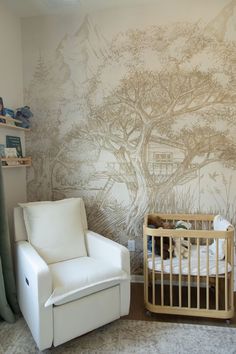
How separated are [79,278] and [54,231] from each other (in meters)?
0.52

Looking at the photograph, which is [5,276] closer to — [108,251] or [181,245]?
[108,251]

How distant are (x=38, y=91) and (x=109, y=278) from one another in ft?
6.61

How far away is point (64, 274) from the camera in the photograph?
192cm

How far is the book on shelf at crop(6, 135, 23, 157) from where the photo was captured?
2518 millimetres

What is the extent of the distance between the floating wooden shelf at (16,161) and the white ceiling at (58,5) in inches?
58.2

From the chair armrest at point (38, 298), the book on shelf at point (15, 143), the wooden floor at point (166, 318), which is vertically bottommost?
the wooden floor at point (166, 318)

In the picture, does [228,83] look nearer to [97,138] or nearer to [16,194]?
[97,138]

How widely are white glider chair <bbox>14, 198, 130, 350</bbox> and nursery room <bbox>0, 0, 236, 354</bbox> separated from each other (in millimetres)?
16

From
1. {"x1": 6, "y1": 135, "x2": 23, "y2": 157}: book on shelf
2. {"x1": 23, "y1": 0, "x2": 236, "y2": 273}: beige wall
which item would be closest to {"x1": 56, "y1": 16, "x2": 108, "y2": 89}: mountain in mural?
{"x1": 23, "y1": 0, "x2": 236, "y2": 273}: beige wall

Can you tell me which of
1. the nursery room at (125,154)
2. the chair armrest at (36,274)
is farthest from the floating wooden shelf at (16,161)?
the chair armrest at (36,274)

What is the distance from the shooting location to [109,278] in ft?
6.36

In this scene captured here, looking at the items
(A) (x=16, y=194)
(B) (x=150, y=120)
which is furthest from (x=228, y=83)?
(A) (x=16, y=194)

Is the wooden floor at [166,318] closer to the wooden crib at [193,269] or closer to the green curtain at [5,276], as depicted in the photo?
the wooden crib at [193,269]

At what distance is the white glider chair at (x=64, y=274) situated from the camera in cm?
173
